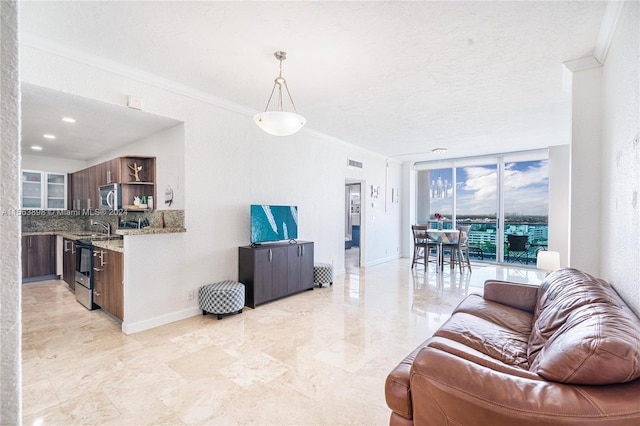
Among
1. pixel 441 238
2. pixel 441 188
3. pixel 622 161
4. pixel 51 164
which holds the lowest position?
pixel 441 238

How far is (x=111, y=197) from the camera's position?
461 cm

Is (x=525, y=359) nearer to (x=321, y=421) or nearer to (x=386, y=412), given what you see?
(x=386, y=412)

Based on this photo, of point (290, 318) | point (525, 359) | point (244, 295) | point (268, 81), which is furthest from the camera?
point (244, 295)

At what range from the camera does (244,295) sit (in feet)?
13.3

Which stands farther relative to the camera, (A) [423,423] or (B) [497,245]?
(B) [497,245]

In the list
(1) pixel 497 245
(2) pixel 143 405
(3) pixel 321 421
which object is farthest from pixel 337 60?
(1) pixel 497 245

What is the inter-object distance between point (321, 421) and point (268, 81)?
3.19m

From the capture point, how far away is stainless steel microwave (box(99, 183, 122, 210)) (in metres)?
4.36

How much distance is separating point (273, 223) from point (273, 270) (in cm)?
68

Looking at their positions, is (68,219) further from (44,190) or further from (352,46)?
(352,46)

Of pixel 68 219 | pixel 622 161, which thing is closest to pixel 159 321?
pixel 622 161

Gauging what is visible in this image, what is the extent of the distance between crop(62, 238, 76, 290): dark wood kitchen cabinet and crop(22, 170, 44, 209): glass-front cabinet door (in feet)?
5.24

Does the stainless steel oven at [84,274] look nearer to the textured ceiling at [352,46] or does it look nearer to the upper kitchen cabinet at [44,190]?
the textured ceiling at [352,46]

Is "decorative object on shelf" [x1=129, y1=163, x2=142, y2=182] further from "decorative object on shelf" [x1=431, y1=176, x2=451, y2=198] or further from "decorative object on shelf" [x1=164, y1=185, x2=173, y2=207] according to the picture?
"decorative object on shelf" [x1=431, y1=176, x2=451, y2=198]
